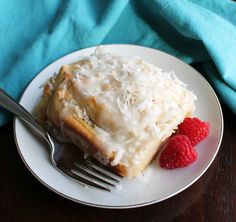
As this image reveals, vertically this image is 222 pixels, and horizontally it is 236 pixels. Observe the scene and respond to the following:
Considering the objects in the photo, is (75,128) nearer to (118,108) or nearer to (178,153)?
(118,108)

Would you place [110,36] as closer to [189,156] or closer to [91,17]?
[91,17]

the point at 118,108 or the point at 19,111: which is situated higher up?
the point at 118,108

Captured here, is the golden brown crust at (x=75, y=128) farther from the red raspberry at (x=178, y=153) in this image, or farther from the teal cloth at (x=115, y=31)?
the teal cloth at (x=115, y=31)

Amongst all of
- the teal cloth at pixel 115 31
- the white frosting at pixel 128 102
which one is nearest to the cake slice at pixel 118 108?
the white frosting at pixel 128 102

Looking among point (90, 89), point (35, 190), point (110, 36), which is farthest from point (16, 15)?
point (35, 190)

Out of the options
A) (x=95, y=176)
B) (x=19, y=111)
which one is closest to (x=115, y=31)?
(x=19, y=111)
